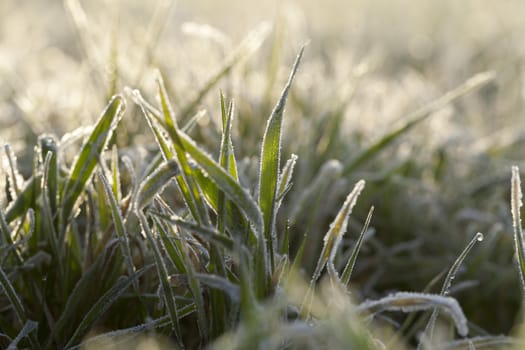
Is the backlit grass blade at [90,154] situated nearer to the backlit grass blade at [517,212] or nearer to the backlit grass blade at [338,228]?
the backlit grass blade at [338,228]

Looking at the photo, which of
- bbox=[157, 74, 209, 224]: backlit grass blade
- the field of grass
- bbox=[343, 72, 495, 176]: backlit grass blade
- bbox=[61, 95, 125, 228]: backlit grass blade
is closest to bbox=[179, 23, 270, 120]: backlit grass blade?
the field of grass

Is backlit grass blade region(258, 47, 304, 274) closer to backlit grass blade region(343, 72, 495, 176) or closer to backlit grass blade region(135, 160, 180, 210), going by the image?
backlit grass blade region(135, 160, 180, 210)

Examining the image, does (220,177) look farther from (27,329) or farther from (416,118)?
(416,118)

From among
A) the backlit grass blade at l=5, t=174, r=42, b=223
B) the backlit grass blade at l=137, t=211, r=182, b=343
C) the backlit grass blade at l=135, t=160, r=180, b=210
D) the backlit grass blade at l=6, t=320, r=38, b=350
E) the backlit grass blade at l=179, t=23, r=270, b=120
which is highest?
the backlit grass blade at l=179, t=23, r=270, b=120

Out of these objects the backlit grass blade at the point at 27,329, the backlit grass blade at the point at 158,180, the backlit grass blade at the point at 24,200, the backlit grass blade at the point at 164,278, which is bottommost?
the backlit grass blade at the point at 27,329

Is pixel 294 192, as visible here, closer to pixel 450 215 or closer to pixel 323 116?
pixel 323 116

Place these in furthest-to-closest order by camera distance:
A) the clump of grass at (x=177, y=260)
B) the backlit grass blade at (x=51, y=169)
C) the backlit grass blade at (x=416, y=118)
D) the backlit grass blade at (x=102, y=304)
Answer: the backlit grass blade at (x=416, y=118)
the backlit grass blade at (x=51, y=169)
the backlit grass blade at (x=102, y=304)
the clump of grass at (x=177, y=260)

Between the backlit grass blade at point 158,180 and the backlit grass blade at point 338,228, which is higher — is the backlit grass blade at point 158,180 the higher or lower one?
the higher one

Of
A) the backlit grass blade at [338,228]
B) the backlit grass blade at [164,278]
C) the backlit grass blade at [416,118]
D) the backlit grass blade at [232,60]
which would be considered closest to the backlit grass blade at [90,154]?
the backlit grass blade at [164,278]
